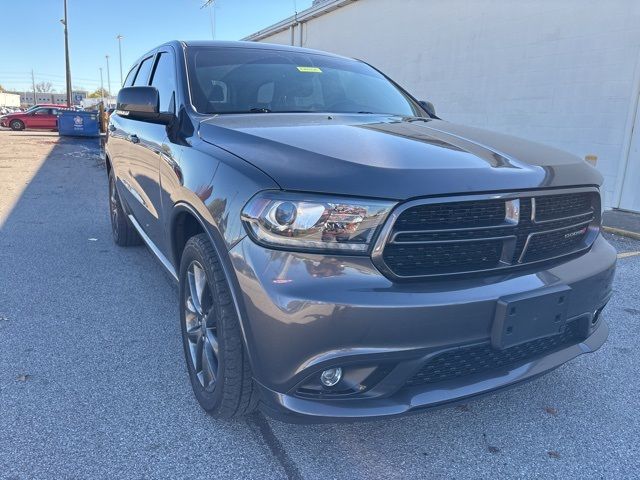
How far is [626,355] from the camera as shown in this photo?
319 cm

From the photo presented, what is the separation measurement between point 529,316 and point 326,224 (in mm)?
851

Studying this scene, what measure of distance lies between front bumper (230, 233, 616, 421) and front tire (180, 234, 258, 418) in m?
0.16

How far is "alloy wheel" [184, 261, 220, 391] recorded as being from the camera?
2299 mm

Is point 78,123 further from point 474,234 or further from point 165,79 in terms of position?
point 474,234

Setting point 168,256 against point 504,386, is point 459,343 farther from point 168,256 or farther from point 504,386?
point 168,256

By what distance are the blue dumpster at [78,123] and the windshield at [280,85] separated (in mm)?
21680

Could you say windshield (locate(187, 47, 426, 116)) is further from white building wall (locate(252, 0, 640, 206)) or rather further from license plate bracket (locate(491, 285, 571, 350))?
white building wall (locate(252, 0, 640, 206))

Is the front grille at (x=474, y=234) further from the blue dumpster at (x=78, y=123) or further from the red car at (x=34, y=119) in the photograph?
the red car at (x=34, y=119)

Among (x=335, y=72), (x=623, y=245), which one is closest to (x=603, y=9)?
(x=623, y=245)

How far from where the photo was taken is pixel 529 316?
6.30 ft

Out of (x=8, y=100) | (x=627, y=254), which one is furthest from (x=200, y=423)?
(x=8, y=100)

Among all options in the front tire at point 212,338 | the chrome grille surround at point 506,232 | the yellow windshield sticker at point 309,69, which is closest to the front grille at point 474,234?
the chrome grille surround at point 506,232

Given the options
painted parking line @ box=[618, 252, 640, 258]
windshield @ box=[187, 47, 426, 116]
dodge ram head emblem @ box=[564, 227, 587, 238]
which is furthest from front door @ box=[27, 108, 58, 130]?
dodge ram head emblem @ box=[564, 227, 587, 238]

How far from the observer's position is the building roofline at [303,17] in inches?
591
